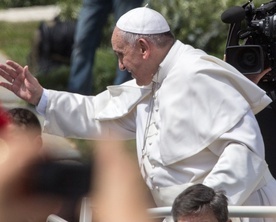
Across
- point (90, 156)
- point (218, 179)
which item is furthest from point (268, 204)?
point (90, 156)

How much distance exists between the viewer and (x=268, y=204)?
6609mm

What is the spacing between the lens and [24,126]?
711cm

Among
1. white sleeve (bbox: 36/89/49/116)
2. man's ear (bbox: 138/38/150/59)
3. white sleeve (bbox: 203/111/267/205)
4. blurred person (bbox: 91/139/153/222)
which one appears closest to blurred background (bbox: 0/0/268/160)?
white sleeve (bbox: 36/89/49/116)

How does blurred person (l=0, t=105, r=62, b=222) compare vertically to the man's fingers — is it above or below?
below

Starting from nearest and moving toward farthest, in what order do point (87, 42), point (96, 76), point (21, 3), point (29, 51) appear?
point (87, 42)
point (96, 76)
point (29, 51)
point (21, 3)

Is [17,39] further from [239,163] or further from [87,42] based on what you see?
[239,163]

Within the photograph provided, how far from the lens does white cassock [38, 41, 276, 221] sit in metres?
6.40

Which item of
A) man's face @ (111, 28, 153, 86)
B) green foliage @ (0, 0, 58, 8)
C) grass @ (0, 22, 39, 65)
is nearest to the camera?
man's face @ (111, 28, 153, 86)

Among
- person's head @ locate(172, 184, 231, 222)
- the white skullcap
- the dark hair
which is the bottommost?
the dark hair

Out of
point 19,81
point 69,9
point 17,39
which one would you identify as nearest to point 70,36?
point 69,9

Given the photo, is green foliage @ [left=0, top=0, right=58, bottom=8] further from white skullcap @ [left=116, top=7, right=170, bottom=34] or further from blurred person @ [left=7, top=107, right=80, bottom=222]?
white skullcap @ [left=116, top=7, right=170, bottom=34]

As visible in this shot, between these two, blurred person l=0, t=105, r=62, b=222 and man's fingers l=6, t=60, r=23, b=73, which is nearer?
blurred person l=0, t=105, r=62, b=222

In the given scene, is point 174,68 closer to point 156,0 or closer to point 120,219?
point 120,219

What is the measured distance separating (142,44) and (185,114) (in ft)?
1.31
